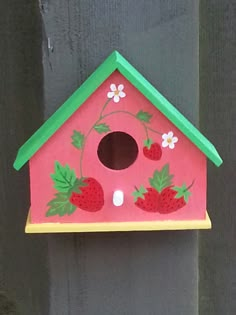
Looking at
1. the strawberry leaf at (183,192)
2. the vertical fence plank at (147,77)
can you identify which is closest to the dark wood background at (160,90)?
the vertical fence plank at (147,77)

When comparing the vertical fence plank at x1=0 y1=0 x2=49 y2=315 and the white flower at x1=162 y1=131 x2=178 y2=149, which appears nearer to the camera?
the white flower at x1=162 y1=131 x2=178 y2=149

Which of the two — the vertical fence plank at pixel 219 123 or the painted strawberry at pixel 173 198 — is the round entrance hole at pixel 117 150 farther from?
the vertical fence plank at pixel 219 123

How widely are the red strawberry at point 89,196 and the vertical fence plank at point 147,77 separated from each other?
0.09 metres

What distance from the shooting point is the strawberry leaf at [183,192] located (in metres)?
0.89

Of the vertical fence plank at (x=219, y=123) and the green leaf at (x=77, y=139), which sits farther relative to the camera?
the vertical fence plank at (x=219, y=123)

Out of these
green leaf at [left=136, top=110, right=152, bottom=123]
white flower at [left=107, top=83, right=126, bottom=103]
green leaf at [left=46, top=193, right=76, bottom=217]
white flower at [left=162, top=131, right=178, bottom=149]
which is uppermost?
white flower at [left=107, top=83, right=126, bottom=103]

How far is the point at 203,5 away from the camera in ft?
3.60

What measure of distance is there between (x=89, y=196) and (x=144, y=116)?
141mm

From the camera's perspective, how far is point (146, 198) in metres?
0.89

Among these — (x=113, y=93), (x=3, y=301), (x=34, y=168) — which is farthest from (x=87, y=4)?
(x=3, y=301)

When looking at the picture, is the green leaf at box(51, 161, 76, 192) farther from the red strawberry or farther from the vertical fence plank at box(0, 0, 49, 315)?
the vertical fence plank at box(0, 0, 49, 315)

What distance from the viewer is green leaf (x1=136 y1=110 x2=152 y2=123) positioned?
0.86m

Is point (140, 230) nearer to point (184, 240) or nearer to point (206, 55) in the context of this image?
point (184, 240)

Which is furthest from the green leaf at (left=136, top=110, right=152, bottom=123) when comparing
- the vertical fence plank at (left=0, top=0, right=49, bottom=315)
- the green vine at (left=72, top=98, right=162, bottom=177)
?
the vertical fence plank at (left=0, top=0, right=49, bottom=315)
